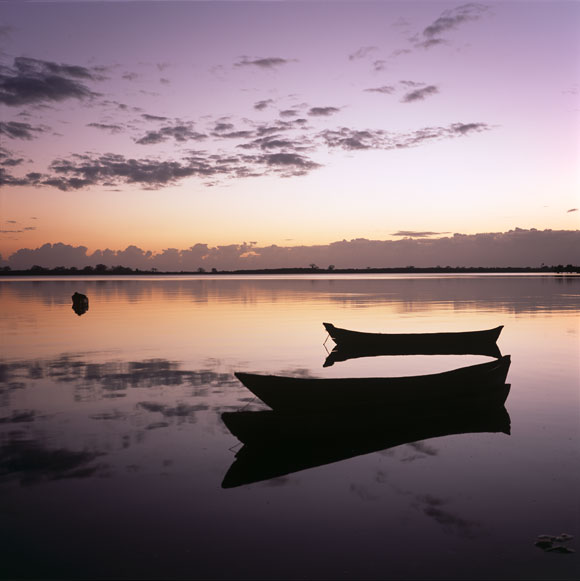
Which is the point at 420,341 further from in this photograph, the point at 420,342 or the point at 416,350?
the point at 416,350

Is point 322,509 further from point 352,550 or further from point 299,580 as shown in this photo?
point 299,580

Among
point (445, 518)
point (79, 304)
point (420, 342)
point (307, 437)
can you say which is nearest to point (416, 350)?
point (420, 342)

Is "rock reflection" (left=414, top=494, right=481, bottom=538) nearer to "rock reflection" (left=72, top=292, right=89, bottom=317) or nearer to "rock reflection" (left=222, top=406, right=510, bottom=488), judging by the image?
"rock reflection" (left=222, top=406, right=510, bottom=488)

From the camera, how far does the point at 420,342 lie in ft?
97.6

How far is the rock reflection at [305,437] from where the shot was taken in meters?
12.4

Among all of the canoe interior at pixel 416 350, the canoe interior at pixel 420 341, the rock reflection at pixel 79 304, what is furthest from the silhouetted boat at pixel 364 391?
the rock reflection at pixel 79 304

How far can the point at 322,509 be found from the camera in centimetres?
1020

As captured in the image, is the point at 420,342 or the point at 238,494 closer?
the point at 238,494

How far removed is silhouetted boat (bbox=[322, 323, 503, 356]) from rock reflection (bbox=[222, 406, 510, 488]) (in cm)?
1490

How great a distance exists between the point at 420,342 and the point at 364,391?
53.7 ft

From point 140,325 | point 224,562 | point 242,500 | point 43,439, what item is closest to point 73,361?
point 43,439

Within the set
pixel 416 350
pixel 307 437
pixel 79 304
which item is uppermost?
pixel 79 304

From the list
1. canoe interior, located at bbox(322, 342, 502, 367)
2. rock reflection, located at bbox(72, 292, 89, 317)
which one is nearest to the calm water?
canoe interior, located at bbox(322, 342, 502, 367)

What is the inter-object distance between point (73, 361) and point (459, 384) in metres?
20.2
